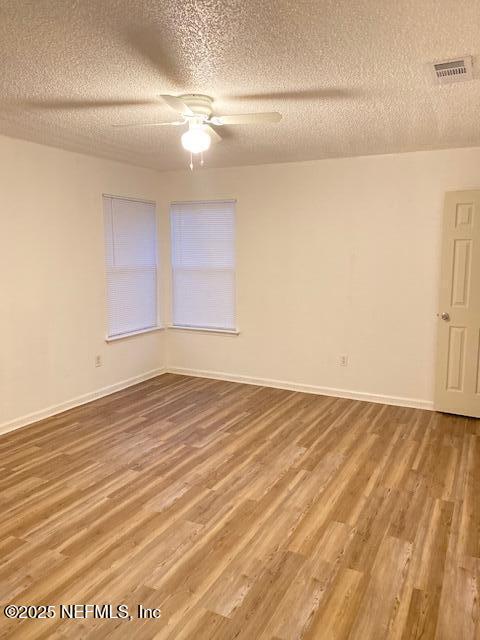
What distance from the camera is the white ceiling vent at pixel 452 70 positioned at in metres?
2.35

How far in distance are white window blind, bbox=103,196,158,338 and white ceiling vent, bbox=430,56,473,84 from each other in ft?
11.7

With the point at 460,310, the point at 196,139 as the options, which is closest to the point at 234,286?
the point at 460,310

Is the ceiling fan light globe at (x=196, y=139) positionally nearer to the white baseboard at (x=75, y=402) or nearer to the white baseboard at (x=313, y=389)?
the white baseboard at (x=75, y=402)

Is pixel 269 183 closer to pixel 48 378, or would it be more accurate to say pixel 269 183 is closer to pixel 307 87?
pixel 307 87

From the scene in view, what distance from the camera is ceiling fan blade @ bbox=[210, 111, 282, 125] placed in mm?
2783

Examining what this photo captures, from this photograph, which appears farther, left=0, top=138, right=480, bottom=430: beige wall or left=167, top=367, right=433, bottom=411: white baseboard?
left=167, top=367, right=433, bottom=411: white baseboard

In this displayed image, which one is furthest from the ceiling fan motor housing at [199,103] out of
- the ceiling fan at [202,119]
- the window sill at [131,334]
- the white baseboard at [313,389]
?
the white baseboard at [313,389]

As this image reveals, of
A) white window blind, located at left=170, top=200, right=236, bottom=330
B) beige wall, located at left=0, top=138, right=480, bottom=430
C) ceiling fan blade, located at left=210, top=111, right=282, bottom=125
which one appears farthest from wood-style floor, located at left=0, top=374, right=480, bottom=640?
ceiling fan blade, located at left=210, top=111, right=282, bottom=125

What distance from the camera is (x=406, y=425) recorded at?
4.35m

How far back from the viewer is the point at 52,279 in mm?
4543

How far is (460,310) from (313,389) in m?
1.74

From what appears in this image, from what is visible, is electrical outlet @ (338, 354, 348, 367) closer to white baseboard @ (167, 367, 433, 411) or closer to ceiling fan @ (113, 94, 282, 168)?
white baseboard @ (167, 367, 433, 411)

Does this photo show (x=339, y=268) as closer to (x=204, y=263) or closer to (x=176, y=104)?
(x=204, y=263)

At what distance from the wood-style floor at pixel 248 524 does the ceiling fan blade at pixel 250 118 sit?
7.69ft
